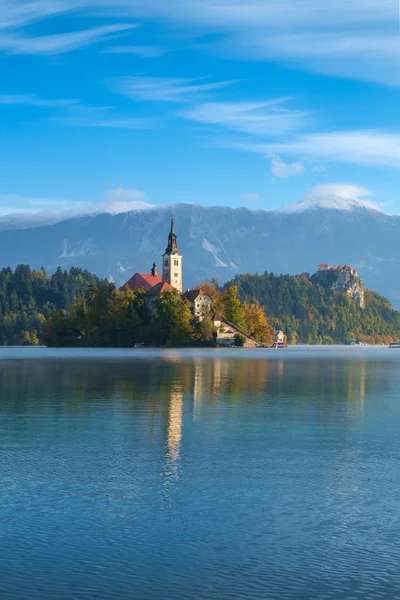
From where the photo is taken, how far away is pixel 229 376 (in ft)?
263

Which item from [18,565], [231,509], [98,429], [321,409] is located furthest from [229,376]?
[18,565]

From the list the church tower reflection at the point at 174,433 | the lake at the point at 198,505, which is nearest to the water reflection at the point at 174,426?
the church tower reflection at the point at 174,433

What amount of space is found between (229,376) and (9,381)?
22.1 m

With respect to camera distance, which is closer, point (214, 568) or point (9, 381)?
point (214, 568)

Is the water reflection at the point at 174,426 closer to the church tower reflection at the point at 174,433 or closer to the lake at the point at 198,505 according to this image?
the church tower reflection at the point at 174,433

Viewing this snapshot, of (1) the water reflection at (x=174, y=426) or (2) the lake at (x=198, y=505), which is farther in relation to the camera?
(1) the water reflection at (x=174, y=426)

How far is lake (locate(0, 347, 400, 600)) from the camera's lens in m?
15.9

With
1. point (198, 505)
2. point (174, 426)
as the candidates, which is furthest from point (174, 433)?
point (198, 505)

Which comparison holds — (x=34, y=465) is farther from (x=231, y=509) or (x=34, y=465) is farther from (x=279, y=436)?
(x=279, y=436)

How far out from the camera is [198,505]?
70.7ft

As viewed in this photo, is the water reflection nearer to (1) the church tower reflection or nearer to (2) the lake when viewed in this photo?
(1) the church tower reflection

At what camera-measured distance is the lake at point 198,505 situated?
15875 mm

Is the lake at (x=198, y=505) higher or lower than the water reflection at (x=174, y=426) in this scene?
lower

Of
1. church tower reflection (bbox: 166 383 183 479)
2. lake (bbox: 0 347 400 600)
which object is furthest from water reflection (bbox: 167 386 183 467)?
lake (bbox: 0 347 400 600)
